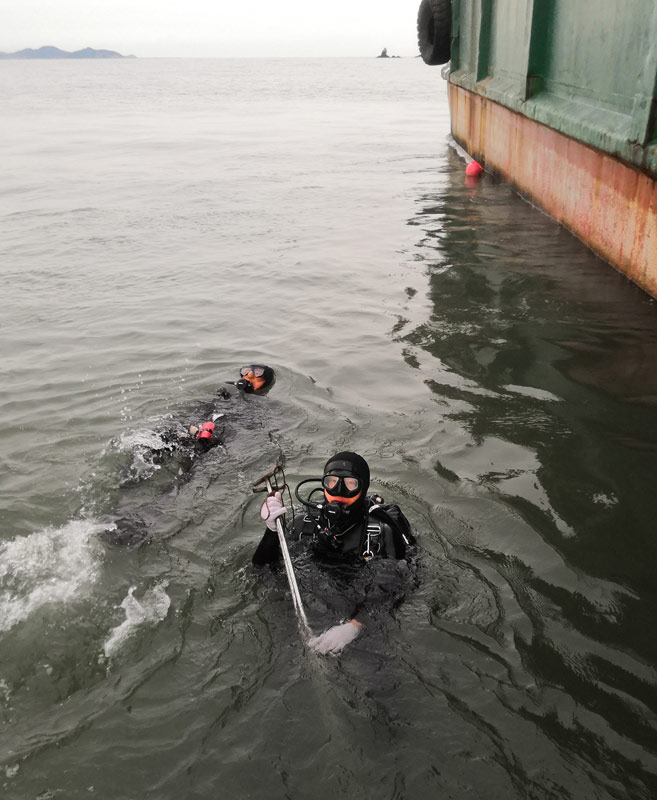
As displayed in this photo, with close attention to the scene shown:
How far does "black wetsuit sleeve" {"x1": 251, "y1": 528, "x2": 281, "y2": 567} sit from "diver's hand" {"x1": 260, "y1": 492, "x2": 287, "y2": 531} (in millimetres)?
116

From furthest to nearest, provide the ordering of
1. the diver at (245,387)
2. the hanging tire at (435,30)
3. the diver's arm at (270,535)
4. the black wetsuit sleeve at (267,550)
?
the hanging tire at (435,30)
the diver at (245,387)
the black wetsuit sleeve at (267,550)
the diver's arm at (270,535)

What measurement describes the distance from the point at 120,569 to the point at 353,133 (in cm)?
3293

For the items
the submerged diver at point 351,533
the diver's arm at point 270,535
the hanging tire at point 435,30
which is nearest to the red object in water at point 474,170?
the hanging tire at point 435,30

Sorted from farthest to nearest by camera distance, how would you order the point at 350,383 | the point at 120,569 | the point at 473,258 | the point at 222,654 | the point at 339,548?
the point at 473,258
the point at 350,383
the point at 120,569
the point at 339,548
the point at 222,654

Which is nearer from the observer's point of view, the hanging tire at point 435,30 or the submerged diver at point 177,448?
the submerged diver at point 177,448

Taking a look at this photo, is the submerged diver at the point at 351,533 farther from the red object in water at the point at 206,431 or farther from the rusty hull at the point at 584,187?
the rusty hull at the point at 584,187

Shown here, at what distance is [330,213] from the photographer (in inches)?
712

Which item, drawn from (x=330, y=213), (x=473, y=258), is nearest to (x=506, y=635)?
(x=473, y=258)

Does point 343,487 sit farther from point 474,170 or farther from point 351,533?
point 474,170

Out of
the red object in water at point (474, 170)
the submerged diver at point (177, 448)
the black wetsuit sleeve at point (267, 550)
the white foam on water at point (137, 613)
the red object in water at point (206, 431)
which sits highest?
the black wetsuit sleeve at point (267, 550)

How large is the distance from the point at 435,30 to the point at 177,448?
19.5 meters

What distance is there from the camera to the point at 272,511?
194 inches

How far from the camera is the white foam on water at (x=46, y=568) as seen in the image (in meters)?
5.15

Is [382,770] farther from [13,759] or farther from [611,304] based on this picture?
[611,304]
